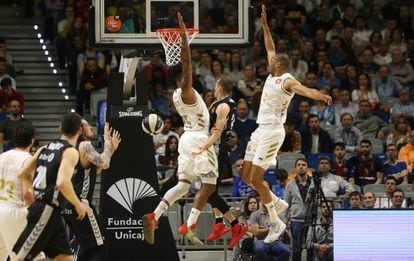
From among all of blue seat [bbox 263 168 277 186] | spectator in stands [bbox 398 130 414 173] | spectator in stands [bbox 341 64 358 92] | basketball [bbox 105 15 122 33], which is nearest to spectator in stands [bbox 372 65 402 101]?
spectator in stands [bbox 341 64 358 92]

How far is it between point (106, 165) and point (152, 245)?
113 inches

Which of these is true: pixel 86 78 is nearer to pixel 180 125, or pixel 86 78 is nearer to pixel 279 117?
pixel 180 125

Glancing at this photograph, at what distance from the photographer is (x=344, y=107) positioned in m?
23.3

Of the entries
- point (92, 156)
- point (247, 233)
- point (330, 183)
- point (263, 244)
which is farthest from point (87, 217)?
point (330, 183)

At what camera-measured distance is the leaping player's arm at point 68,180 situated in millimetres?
14031

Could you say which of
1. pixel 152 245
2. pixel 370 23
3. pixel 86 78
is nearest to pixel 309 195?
pixel 152 245

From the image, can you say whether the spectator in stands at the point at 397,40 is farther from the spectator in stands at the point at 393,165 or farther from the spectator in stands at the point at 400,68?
the spectator in stands at the point at 393,165

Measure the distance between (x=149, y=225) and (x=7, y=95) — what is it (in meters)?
6.66

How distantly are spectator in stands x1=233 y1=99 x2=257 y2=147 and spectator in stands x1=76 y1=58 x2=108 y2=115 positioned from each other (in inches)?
113

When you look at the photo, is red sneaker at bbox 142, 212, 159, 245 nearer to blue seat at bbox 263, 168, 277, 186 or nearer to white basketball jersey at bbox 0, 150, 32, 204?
white basketball jersey at bbox 0, 150, 32, 204

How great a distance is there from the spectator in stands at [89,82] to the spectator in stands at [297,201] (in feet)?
17.3

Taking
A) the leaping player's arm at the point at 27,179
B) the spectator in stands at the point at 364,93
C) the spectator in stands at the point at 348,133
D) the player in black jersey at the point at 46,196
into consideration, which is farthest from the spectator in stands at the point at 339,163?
the leaping player's arm at the point at 27,179

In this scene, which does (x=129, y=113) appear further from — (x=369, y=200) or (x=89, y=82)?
(x=89, y=82)

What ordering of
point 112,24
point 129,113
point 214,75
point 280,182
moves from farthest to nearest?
1. point 214,75
2. point 280,182
3. point 129,113
4. point 112,24
